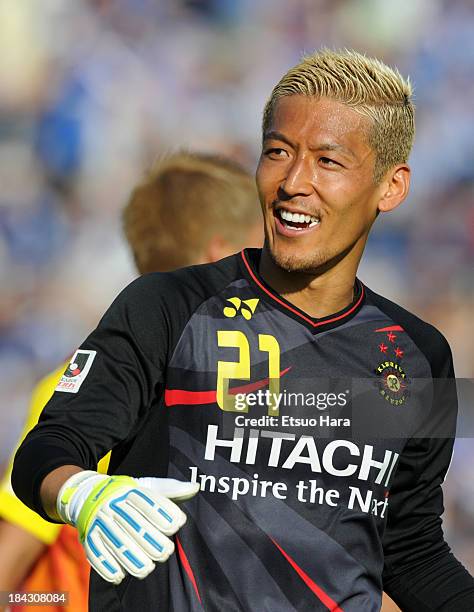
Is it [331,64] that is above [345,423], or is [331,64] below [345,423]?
above

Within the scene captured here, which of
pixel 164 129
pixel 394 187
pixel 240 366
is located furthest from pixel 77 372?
pixel 164 129

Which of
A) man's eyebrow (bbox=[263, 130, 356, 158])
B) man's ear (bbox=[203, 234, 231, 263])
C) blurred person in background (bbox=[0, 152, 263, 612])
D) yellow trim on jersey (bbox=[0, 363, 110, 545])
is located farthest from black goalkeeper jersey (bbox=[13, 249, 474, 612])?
man's ear (bbox=[203, 234, 231, 263])

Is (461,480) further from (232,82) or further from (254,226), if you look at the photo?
(232,82)

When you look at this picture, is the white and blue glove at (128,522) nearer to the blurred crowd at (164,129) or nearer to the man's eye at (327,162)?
the man's eye at (327,162)

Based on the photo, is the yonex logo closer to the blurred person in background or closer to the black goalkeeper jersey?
the black goalkeeper jersey

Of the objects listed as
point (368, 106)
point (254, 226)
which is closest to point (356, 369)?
point (368, 106)

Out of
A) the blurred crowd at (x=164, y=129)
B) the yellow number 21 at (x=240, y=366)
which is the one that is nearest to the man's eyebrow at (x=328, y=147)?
the yellow number 21 at (x=240, y=366)

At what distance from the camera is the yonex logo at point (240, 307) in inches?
78.8

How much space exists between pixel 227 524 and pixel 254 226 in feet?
6.34

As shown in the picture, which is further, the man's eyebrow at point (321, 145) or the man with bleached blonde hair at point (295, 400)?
the man's eyebrow at point (321, 145)

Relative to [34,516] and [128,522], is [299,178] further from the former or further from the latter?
[34,516]

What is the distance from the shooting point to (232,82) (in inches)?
173

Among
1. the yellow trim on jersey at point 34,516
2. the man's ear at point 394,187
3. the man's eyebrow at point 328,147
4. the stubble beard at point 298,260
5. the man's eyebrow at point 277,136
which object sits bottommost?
the yellow trim on jersey at point 34,516

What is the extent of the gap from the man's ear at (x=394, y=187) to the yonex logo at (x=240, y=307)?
352 mm
